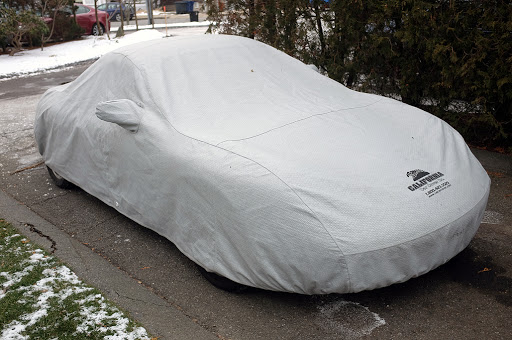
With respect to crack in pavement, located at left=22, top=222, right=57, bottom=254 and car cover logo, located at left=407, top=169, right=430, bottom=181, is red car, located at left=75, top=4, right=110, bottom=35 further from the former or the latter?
car cover logo, located at left=407, top=169, right=430, bottom=181

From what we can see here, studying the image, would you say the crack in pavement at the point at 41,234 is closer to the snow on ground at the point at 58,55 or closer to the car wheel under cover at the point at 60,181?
the car wheel under cover at the point at 60,181

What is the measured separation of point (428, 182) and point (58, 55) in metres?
14.5

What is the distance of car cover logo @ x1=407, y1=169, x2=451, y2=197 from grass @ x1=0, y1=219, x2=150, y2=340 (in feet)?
5.98

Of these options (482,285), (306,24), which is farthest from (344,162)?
(306,24)

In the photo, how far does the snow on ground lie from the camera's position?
1362cm

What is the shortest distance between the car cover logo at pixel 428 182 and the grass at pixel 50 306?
1821mm

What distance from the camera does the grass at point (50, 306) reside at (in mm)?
3092

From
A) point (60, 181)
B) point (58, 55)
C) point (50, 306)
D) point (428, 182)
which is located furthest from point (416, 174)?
point (58, 55)

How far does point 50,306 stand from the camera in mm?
3363

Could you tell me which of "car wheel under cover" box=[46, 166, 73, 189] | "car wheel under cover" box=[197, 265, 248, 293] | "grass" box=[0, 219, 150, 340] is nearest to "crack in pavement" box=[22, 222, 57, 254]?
"grass" box=[0, 219, 150, 340]

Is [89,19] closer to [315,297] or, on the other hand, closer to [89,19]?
[89,19]

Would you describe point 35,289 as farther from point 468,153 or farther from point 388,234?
point 468,153

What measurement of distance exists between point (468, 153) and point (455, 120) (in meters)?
2.42

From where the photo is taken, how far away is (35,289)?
3570 millimetres
